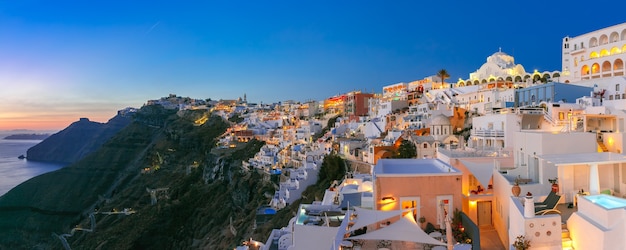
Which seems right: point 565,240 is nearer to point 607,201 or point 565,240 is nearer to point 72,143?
point 607,201

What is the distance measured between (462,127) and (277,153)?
21.7 m

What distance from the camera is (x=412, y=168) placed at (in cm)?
1227

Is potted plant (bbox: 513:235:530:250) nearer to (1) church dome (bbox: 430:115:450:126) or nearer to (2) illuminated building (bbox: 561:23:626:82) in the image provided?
(1) church dome (bbox: 430:115:450:126)

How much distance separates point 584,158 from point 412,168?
4.52 meters

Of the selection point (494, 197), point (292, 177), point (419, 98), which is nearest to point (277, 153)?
point (292, 177)

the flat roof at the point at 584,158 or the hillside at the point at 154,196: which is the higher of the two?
the flat roof at the point at 584,158

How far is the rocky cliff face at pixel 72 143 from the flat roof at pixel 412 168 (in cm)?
13796

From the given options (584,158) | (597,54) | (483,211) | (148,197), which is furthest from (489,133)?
(148,197)

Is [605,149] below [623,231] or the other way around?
the other way around

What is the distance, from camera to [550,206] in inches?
331

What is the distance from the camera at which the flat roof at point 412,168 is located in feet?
35.9

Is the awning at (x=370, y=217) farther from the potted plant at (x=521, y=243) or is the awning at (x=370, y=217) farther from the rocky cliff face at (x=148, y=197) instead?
the rocky cliff face at (x=148, y=197)

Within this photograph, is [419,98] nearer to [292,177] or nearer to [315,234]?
[292,177]

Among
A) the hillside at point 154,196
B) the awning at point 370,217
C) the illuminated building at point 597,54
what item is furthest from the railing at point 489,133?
the illuminated building at point 597,54
